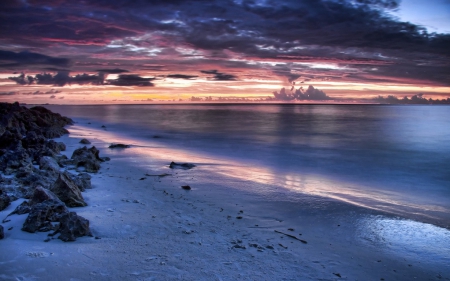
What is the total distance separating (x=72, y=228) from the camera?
178 inches

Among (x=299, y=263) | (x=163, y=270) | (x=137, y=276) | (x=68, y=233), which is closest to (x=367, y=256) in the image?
(x=299, y=263)

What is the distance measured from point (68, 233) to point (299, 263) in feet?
11.5

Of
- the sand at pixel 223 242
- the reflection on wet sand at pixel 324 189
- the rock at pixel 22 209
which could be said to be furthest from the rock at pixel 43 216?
the reflection on wet sand at pixel 324 189

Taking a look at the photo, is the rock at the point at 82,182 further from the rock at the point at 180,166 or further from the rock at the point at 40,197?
the rock at the point at 180,166

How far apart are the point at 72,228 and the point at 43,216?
1.80ft

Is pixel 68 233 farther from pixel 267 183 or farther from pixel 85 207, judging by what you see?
pixel 267 183

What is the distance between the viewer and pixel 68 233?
4.45 meters

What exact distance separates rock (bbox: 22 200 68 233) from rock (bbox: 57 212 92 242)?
0.62 feet

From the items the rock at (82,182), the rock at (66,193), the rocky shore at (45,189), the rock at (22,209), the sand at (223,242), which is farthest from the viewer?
the rock at (82,182)

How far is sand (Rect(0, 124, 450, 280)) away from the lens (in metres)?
3.97

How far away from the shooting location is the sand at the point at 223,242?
3971 millimetres

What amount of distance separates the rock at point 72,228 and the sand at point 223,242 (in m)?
0.10

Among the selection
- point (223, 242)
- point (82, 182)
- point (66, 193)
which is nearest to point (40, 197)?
point (66, 193)

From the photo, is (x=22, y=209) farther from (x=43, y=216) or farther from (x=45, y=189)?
(x=43, y=216)
